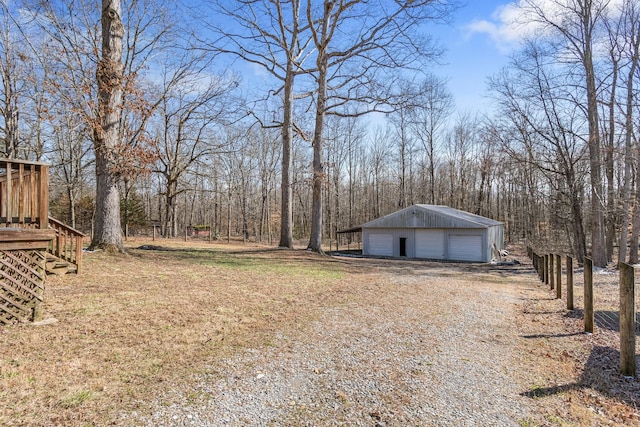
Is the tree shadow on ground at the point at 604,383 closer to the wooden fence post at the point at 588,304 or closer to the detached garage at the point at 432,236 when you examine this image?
the wooden fence post at the point at 588,304

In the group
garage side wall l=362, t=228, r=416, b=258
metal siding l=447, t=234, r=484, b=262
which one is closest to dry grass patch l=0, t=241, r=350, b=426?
metal siding l=447, t=234, r=484, b=262

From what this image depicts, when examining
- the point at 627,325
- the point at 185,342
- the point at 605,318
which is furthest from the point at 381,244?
the point at 185,342

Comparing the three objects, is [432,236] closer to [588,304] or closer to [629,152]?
[629,152]

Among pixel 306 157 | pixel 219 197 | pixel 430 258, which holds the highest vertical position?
pixel 306 157

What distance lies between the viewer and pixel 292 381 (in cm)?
339

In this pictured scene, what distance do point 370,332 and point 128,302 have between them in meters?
3.74

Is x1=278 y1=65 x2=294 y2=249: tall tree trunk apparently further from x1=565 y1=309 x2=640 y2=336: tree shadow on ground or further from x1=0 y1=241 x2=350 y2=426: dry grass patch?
x1=565 y1=309 x2=640 y2=336: tree shadow on ground

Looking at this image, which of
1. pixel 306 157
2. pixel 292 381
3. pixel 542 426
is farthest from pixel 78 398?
pixel 306 157

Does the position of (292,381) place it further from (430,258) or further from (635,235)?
(430,258)

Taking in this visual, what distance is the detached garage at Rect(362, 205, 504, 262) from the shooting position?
22578mm

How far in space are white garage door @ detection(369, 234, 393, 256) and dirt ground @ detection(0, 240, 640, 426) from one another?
17.5 m

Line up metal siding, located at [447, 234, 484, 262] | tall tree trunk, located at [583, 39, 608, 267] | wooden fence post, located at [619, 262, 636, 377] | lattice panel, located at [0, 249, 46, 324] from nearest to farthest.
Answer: wooden fence post, located at [619, 262, 636, 377] → lattice panel, located at [0, 249, 46, 324] → tall tree trunk, located at [583, 39, 608, 267] → metal siding, located at [447, 234, 484, 262]

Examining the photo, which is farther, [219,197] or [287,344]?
[219,197]

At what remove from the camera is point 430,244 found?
2428cm
